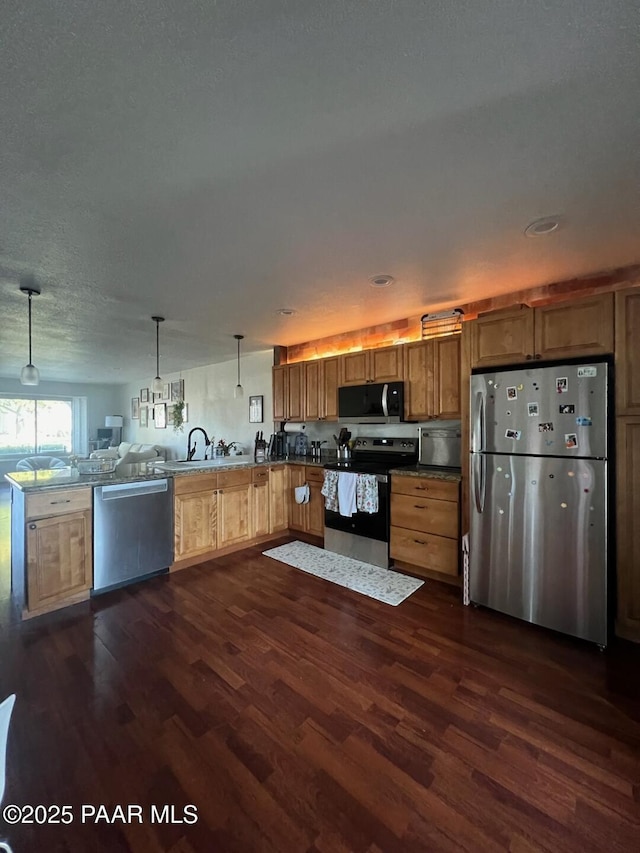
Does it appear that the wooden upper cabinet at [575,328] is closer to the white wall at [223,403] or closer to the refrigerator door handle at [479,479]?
the refrigerator door handle at [479,479]

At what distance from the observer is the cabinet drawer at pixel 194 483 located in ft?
10.6

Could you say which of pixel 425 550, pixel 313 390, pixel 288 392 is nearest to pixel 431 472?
pixel 425 550

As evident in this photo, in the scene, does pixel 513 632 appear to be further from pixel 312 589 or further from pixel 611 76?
pixel 611 76

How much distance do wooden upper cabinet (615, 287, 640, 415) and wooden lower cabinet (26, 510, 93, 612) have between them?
12.9 ft

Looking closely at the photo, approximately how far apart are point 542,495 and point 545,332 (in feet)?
3.71

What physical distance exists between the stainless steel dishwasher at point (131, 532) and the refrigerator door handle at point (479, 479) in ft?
8.69

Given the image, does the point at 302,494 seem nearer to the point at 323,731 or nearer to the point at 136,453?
the point at 323,731

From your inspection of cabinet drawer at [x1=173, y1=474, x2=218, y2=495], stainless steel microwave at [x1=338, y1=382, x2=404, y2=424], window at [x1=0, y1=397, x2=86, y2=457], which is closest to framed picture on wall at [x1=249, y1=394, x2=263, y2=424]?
stainless steel microwave at [x1=338, y1=382, x2=404, y2=424]

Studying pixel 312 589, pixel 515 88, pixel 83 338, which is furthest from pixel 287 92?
pixel 83 338

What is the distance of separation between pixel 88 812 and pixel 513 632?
239cm

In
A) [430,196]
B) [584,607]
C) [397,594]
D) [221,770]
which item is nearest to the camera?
[221,770]

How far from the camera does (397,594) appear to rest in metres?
2.76

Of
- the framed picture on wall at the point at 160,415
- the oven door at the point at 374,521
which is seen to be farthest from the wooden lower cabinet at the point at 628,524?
the framed picture on wall at the point at 160,415

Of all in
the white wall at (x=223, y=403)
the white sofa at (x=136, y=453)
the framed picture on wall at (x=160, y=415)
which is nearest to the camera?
the white wall at (x=223, y=403)
